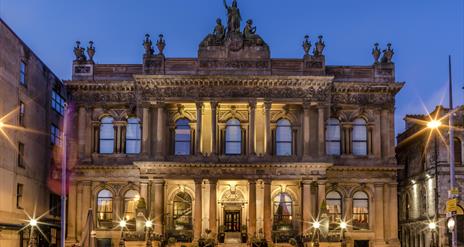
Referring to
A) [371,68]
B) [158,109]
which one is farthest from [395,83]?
[158,109]

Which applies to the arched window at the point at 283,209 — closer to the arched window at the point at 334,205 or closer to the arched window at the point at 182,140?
the arched window at the point at 334,205

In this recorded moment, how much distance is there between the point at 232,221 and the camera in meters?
56.1

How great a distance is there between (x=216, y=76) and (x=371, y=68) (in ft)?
41.8

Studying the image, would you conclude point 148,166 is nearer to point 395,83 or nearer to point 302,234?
point 302,234

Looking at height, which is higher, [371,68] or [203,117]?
[371,68]

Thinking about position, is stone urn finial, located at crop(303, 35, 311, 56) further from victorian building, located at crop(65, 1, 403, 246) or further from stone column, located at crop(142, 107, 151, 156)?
stone column, located at crop(142, 107, 151, 156)

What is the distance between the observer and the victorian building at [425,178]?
5481 cm

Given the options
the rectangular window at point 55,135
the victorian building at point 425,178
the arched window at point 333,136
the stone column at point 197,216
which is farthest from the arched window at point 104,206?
the victorian building at point 425,178

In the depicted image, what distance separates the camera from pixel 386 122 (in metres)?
56.3

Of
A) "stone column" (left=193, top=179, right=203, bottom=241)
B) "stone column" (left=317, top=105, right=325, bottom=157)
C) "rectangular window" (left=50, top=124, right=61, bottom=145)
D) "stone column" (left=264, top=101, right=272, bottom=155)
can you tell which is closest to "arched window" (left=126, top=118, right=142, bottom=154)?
"rectangular window" (left=50, top=124, right=61, bottom=145)

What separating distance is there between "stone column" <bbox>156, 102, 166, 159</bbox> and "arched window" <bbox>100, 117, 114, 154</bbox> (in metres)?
4.67

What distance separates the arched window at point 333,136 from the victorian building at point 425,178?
22.2ft

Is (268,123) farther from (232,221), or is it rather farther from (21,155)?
(21,155)

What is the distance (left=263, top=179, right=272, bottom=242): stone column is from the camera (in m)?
51.7
